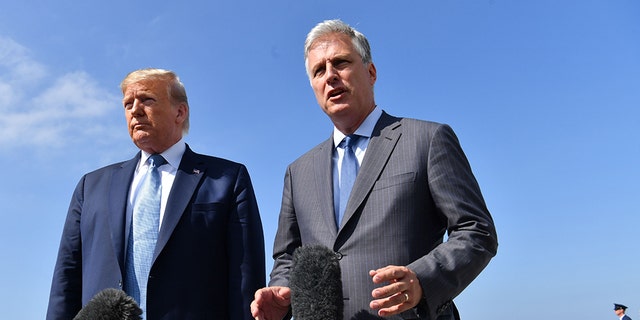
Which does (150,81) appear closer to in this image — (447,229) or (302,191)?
(302,191)

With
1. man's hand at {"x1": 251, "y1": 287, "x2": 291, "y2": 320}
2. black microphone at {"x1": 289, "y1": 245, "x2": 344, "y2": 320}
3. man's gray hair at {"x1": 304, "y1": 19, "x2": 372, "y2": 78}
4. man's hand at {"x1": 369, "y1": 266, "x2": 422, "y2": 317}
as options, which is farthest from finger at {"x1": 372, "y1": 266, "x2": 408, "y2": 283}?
man's gray hair at {"x1": 304, "y1": 19, "x2": 372, "y2": 78}

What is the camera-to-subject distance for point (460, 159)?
3693 mm

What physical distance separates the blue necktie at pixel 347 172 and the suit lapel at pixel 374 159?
0.29 ft

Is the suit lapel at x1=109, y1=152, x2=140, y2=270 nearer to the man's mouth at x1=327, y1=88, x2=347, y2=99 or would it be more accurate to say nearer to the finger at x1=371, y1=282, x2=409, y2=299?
the man's mouth at x1=327, y1=88, x2=347, y2=99

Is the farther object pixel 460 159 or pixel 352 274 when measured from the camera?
pixel 460 159

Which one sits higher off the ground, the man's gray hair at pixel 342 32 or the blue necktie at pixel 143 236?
the man's gray hair at pixel 342 32

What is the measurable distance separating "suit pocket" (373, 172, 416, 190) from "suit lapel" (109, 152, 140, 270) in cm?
224

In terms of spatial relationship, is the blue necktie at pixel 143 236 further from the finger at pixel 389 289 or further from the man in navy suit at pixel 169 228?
the finger at pixel 389 289

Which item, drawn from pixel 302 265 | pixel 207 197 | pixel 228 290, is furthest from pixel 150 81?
pixel 302 265

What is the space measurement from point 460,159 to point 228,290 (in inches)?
87.9

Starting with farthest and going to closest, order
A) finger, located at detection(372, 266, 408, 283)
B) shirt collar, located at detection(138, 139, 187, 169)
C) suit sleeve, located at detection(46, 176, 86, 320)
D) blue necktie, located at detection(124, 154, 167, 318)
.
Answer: shirt collar, located at detection(138, 139, 187, 169), suit sleeve, located at detection(46, 176, 86, 320), blue necktie, located at detection(124, 154, 167, 318), finger, located at detection(372, 266, 408, 283)

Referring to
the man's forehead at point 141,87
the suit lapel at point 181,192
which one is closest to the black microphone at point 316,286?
the suit lapel at point 181,192

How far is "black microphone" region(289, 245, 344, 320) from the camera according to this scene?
255cm

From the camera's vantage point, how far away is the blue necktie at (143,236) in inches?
185
